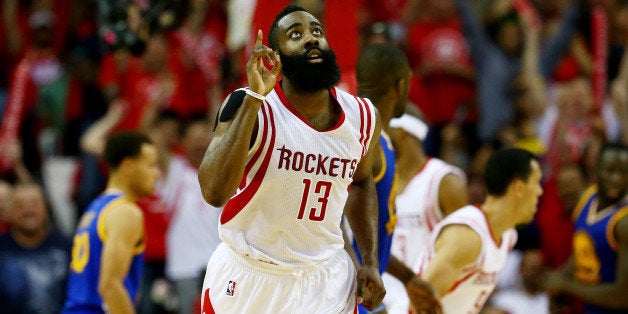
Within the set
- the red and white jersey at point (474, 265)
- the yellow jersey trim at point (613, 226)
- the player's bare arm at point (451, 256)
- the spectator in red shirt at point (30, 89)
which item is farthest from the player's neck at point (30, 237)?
the yellow jersey trim at point (613, 226)

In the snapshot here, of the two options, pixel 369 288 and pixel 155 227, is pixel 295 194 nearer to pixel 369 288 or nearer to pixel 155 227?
pixel 369 288

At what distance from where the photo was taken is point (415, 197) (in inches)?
290

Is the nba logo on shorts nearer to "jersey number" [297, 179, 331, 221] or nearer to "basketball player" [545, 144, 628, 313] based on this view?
"jersey number" [297, 179, 331, 221]

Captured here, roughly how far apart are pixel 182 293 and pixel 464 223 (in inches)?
192

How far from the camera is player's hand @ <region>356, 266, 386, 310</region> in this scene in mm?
5152

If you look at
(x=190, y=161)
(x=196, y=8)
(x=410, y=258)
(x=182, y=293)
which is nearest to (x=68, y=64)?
(x=196, y=8)

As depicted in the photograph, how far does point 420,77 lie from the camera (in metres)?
12.2

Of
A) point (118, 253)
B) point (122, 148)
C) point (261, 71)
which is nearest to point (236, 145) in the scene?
point (261, 71)

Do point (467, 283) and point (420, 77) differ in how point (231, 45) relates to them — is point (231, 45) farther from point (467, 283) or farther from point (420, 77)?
point (467, 283)

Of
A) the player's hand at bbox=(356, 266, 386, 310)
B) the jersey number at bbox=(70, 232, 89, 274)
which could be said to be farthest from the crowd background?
the player's hand at bbox=(356, 266, 386, 310)

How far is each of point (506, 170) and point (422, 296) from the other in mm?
1131

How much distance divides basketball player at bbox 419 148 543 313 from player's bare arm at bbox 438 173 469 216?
46 cm

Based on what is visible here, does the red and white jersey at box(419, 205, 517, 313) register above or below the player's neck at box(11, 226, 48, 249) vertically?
above

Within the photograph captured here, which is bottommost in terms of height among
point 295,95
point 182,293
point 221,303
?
point 182,293
